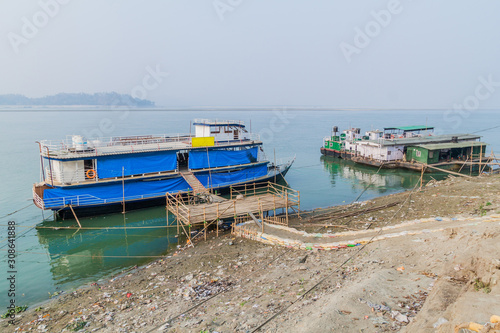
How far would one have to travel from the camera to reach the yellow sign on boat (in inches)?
1010

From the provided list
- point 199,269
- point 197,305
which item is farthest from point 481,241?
point 199,269

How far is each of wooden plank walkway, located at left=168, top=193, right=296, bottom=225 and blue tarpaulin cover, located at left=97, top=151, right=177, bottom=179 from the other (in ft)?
21.6

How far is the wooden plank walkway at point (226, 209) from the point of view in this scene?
666 inches

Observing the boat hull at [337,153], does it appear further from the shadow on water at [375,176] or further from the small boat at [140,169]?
Result: the small boat at [140,169]

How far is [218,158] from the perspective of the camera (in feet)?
87.9

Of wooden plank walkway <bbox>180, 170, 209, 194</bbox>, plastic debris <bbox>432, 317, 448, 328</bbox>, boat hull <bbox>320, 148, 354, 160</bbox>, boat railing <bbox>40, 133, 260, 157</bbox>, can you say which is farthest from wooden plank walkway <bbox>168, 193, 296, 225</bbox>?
boat hull <bbox>320, 148, 354, 160</bbox>

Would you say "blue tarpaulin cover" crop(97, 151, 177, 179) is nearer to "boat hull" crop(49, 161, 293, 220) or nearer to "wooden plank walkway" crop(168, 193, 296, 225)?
"boat hull" crop(49, 161, 293, 220)

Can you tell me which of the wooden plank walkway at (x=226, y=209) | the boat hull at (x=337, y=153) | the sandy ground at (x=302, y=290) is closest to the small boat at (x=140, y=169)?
the wooden plank walkway at (x=226, y=209)

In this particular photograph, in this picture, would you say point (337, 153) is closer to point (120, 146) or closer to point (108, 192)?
point (120, 146)

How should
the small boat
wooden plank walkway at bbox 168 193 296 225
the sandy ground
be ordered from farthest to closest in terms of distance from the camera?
1. the small boat
2. wooden plank walkway at bbox 168 193 296 225
3. the sandy ground

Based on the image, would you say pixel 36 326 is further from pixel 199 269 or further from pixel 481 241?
pixel 481 241

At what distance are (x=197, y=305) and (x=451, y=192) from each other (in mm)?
18564

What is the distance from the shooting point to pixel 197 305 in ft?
33.1

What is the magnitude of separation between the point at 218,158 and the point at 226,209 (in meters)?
10.2
